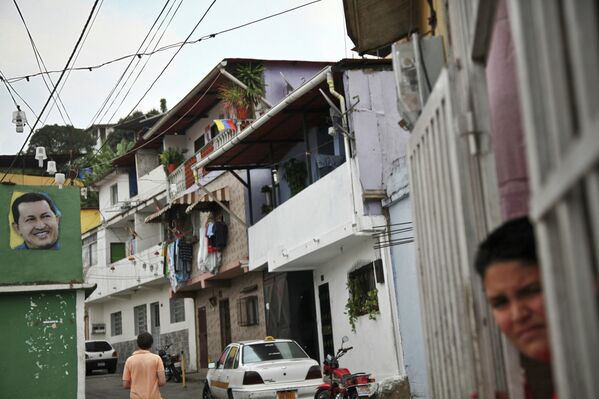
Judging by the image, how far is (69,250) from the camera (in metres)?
17.5

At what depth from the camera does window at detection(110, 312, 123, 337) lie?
40.0 m

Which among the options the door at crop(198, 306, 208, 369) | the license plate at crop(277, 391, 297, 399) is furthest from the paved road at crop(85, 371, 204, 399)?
the license plate at crop(277, 391, 297, 399)

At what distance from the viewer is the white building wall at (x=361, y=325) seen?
15.7 metres

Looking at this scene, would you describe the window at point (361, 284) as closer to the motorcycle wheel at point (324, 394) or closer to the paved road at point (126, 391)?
the motorcycle wheel at point (324, 394)

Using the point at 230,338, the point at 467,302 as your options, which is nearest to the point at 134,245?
the point at 230,338

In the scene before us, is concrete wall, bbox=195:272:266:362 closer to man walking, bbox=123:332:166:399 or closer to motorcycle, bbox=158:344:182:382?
motorcycle, bbox=158:344:182:382

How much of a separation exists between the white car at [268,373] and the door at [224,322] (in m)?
11.9

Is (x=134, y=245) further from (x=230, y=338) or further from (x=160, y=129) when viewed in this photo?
(x=230, y=338)

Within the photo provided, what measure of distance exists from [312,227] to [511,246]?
1479 cm

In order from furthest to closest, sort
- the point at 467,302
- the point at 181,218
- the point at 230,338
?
the point at 181,218
the point at 230,338
the point at 467,302

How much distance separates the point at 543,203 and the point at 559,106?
298mm

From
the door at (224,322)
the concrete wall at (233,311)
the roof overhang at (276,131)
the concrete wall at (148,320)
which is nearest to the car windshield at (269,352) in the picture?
the roof overhang at (276,131)

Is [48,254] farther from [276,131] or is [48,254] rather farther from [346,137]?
[346,137]

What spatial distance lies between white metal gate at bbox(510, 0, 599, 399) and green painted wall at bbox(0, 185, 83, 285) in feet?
51.9
